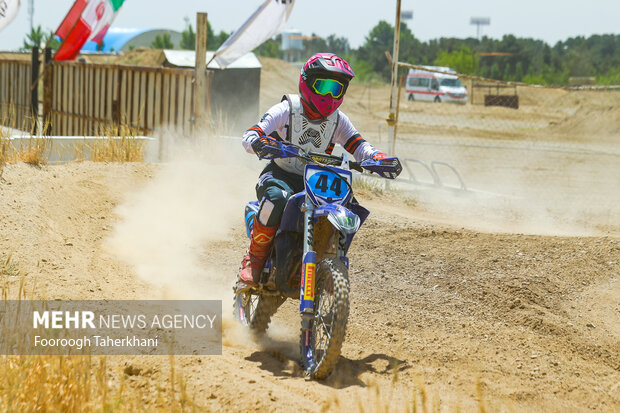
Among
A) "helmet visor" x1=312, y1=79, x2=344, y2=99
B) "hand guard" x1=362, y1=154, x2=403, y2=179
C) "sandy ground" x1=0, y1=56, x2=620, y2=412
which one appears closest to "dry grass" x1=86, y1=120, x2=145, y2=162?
"sandy ground" x1=0, y1=56, x2=620, y2=412

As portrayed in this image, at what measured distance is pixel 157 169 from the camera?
1112cm

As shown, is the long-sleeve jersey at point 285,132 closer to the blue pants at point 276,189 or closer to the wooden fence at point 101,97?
the blue pants at point 276,189

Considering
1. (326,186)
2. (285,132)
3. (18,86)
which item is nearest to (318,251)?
(326,186)

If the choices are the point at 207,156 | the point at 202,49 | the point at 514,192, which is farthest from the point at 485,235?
the point at 514,192

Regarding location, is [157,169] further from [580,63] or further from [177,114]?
[580,63]

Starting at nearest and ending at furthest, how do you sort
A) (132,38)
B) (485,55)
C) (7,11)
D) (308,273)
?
(308,273) → (7,11) → (485,55) → (132,38)

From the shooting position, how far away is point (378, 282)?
24.1ft

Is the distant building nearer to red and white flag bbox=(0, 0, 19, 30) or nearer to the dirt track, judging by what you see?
red and white flag bbox=(0, 0, 19, 30)

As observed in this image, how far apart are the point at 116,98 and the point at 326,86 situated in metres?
11.0

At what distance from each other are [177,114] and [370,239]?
5.78 meters

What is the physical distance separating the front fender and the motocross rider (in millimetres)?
553

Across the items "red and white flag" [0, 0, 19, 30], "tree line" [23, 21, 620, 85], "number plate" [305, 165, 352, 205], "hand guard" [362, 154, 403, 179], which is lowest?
"number plate" [305, 165, 352, 205]

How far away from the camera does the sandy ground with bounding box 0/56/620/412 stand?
4660mm

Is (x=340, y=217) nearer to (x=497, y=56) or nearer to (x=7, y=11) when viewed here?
(x=7, y=11)
